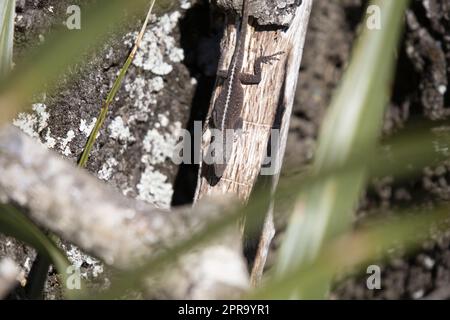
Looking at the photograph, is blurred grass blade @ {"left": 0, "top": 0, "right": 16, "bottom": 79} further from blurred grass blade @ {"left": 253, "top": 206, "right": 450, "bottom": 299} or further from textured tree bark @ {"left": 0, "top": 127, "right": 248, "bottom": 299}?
blurred grass blade @ {"left": 253, "top": 206, "right": 450, "bottom": 299}

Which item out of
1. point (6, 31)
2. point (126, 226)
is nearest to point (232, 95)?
point (6, 31)

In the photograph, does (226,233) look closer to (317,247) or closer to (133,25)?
(317,247)

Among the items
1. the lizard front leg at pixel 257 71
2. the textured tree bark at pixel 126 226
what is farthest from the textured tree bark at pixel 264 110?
the textured tree bark at pixel 126 226

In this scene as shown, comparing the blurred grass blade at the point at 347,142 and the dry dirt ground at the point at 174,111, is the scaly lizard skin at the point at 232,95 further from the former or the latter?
the blurred grass blade at the point at 347,142

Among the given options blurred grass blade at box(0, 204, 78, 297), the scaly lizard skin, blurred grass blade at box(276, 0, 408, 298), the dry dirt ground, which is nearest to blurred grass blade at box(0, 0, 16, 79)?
blurred grass blade at box(0, 204, 78, 297)

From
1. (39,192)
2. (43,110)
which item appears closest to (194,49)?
(43,110)

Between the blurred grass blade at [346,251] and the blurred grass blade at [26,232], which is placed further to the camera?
the blurred grass blade at [26,232]
